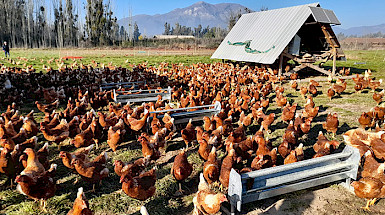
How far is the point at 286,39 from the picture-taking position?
15.2 m

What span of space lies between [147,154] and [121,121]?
1.53 metres

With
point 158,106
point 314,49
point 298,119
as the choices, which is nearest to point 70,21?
point 314,49

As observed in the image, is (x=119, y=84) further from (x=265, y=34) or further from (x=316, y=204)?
(x=265, y=34)

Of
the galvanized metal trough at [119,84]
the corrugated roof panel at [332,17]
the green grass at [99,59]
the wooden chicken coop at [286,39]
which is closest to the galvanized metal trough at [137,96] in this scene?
the galvanized metal trough at [119,84]

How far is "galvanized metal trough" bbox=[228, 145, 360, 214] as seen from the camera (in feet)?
11.1

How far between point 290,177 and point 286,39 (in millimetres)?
13529

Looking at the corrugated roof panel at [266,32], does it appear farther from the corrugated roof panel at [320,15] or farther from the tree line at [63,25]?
the tree line at [63,25]

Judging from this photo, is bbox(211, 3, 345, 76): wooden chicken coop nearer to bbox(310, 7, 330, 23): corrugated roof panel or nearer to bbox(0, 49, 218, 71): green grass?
bbox(310, 7, 330, 23): corrugated roof panel

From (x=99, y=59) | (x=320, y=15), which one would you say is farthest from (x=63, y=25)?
(x=320, y=15)

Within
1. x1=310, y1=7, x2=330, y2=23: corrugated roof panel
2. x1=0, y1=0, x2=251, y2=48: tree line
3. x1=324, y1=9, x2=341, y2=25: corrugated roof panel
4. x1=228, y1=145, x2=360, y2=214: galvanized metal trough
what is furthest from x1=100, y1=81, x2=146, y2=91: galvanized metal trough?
x1=0, y1=0, x2=251, y2=48: tree line

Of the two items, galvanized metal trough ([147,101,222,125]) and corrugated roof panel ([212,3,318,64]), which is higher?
corrugated roof panel ([212,3,318,64])

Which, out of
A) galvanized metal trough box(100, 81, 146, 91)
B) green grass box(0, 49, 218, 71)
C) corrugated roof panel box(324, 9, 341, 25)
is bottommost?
galvanized metal trough box(100, 81, 146, 91)

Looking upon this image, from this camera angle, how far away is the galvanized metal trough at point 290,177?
3396mm

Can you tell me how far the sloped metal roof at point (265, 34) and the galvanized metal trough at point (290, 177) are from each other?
1144 cm
